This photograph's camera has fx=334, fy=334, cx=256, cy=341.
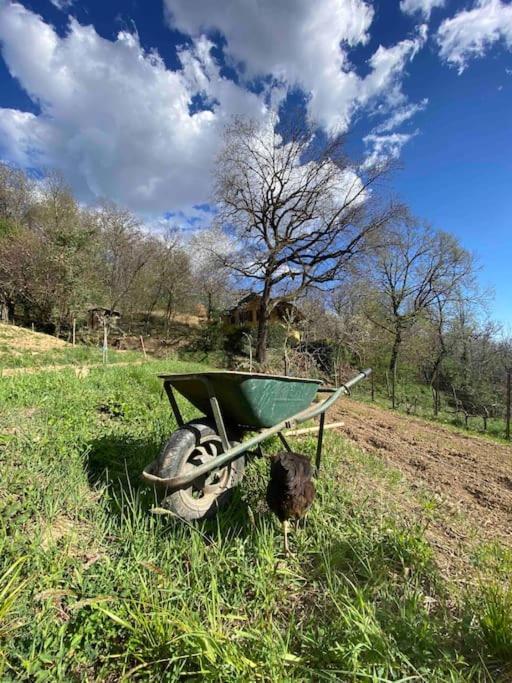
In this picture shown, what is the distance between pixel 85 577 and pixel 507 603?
1.89 meters

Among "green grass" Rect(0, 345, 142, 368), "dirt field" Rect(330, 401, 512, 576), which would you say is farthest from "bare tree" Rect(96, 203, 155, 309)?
"dirt field" Rect(330, 401, 512, 576)

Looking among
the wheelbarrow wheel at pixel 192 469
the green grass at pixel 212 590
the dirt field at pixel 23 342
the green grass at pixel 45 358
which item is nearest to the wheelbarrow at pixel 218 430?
the wheelbarrow wheel at pixel 192 469

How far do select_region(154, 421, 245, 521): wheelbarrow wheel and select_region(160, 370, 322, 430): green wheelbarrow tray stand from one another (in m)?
0.22

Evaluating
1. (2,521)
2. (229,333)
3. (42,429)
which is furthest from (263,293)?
(2,521)

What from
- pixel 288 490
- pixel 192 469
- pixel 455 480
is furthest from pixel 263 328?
pixel 288 490

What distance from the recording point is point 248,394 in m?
2.26

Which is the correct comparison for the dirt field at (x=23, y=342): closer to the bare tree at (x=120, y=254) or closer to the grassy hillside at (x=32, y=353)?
the grassy hillside at (x=32, y=353)

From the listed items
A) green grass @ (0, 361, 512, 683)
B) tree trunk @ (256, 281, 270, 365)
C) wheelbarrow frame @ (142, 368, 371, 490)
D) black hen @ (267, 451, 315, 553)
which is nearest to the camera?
green grass @ (0, 361, 512, 683)

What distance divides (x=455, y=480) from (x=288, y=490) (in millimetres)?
3000

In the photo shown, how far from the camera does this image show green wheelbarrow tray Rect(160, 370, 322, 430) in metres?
2.21

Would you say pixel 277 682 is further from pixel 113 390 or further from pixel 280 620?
pixel 113 390

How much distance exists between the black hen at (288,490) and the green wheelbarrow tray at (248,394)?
453mm

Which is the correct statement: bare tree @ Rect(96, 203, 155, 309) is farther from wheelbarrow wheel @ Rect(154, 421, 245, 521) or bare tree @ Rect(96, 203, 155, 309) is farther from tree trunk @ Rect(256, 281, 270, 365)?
wheelbarrow wheel @ Rect(154, 421, 245, 521)

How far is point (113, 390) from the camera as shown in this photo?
4.50 metres
